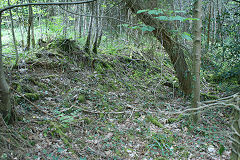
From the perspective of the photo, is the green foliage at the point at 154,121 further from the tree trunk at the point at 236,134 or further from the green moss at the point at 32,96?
the tree trunk at the point at 236,134

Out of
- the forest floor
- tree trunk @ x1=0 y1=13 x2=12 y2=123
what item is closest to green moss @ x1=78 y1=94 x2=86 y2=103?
the forest floor

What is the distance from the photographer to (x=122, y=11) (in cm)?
600

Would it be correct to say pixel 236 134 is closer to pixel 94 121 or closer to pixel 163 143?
pixel 163 143

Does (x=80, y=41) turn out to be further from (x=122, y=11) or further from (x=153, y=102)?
(x=153, y=102)

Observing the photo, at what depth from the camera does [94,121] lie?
175 inches

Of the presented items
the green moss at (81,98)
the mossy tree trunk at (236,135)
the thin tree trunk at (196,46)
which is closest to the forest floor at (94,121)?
the green moss at (81,98)

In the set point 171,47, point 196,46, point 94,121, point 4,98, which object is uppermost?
point 196,46

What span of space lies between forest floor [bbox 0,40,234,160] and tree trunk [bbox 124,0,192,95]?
667 mm

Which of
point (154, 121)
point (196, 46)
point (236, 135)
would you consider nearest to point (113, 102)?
point (154, 121)

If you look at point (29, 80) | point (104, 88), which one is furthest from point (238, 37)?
point (29, 80)

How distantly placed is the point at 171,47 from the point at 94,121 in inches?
136

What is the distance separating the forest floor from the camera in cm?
344

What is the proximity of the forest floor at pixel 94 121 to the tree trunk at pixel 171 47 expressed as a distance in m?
0.67

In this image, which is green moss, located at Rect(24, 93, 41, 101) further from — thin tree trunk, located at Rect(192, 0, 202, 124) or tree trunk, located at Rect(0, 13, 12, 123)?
thin tree trunk, located at Rect(192, 0, 202, 124)
